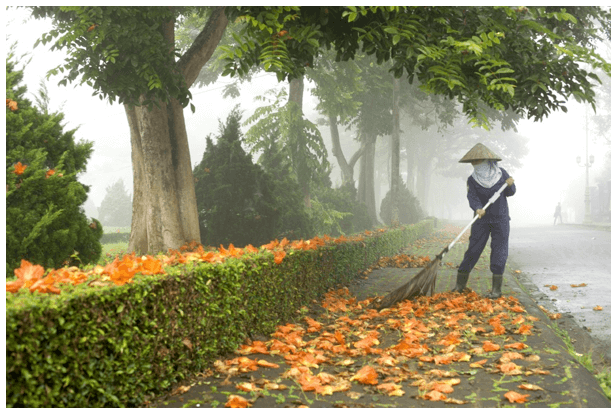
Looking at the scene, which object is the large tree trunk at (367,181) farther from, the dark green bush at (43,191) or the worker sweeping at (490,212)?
the dark green bush at (43,191)

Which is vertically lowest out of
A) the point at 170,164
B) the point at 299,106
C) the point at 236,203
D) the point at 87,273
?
the point at 87,273

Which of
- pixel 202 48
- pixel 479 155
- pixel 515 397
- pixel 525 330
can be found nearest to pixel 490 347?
pixel 525 330

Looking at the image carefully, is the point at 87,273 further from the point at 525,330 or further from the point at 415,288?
the point at 415,288

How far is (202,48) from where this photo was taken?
10.6m

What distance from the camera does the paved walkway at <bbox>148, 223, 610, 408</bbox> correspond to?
3.73 metres

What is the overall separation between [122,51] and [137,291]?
264 inches

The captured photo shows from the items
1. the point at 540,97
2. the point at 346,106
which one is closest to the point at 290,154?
the point at 346,106

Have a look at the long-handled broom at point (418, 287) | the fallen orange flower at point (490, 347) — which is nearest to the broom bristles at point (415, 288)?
the long-handled broom at point (418, 287)

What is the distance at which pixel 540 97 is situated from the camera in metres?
6.61

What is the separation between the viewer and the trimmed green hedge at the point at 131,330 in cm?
263

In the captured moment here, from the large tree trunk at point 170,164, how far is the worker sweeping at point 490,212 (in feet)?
18.4

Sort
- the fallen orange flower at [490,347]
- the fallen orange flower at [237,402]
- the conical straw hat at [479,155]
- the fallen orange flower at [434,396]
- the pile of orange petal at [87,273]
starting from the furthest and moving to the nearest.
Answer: the conical straw hat at [479,155] < the fallen orange flower at [490,347] < the fallen orange flower at [434,396] < the fallen orange flower at [237,402] < the pile of orange petal at [87,273]

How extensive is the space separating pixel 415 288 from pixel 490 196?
6.16 feet

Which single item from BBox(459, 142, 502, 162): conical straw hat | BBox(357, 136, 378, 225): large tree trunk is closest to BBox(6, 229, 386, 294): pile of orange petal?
BBox(459, 142, 502, 162): conical straw hat
